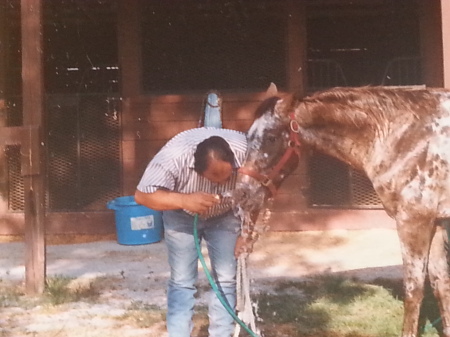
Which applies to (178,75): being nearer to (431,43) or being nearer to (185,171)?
(431,43)

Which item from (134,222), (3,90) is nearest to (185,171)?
(134,222)

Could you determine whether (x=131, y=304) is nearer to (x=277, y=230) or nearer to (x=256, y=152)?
(x=256, y=152)

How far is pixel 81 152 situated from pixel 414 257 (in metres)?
4.74

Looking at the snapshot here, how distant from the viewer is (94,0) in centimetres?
694

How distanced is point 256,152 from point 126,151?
4.15 meters

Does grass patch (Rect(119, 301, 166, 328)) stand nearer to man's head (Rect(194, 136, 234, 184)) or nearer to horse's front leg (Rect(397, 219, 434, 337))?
man's head (Rect(194, 136, 234, 184))

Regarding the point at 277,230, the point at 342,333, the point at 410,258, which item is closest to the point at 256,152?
the point at 410,258

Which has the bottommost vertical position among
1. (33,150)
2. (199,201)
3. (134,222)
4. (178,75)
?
(134,222)

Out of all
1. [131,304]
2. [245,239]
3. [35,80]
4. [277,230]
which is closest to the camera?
[245,239]

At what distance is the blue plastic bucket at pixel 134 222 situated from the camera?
6.18 metres

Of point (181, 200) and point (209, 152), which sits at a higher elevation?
point (209, 152)

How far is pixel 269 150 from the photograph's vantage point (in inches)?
113

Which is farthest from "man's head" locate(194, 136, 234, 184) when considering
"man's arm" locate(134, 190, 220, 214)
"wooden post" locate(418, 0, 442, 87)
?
"wooden post" locate(418, 0, 442, 87)

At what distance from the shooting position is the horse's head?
9.31ft
